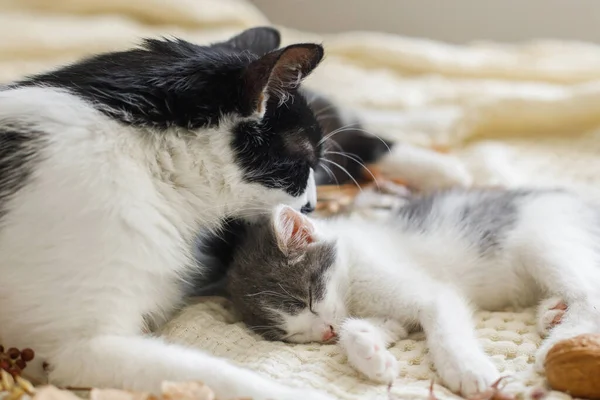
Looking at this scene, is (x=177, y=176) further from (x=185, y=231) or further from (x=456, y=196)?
(x=456, y=196)

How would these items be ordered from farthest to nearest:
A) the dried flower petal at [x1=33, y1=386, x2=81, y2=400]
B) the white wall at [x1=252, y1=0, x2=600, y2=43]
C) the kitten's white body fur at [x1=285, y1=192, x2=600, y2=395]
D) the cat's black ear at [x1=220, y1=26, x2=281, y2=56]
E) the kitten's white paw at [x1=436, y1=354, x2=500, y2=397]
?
1. the white wall at [x1=252, y1=0, x2=600, y2=43]
2. the cat's black ear at [x1=220, y1=26, x2=281, y2=56]
3. the kitten's white body fur at [x1=285, y1=192, x2=600, y2=395]
4. the kitten's white paw at [x1=436, y1=354, x2=500, y2=397]
5. the dried flower petal at [x1=33, y1=386, x2=81, y2=400]

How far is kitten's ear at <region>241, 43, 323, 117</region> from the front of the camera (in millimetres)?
1193

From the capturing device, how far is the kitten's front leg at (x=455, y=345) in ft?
3.56

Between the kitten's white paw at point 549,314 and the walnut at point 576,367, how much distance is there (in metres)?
0.19

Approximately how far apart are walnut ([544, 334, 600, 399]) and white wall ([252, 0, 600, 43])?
297cm

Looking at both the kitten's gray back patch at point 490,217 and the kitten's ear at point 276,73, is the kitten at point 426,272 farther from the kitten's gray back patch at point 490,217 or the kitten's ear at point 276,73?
the kitten's ear at point 276,73

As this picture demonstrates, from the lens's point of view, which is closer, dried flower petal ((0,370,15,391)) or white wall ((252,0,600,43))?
dried flower petal ((0,370,15,391))

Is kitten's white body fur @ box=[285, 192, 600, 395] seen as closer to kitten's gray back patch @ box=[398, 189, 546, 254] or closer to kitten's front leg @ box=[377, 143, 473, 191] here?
kitten's gray back patch @ box=[398, 189, 546, 254]

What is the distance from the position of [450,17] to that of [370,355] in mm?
3075

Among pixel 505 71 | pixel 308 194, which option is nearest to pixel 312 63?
pixel 308 194

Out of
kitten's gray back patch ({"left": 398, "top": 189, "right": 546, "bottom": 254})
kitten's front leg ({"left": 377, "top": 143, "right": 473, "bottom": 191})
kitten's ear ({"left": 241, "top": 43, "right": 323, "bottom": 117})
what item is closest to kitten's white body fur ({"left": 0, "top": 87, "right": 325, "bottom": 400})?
kitten's ear ({"left": 241, "top": 43, "right": 323, "bottom": 117})

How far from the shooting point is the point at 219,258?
1.51 metres

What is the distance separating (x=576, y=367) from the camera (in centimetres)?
102

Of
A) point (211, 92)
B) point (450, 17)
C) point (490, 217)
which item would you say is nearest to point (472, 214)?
point (490, 217)
